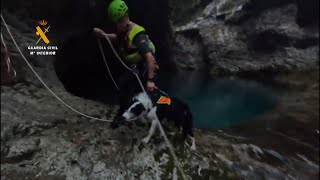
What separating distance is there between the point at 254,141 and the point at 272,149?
693 mm

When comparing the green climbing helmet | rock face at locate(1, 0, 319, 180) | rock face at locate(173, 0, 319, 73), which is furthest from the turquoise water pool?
the green climbing helmet

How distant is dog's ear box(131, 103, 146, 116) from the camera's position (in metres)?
7.57

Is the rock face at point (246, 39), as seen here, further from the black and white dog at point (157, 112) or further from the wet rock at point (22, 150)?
the wet rock at point (22, 150)

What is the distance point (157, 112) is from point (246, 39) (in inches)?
773

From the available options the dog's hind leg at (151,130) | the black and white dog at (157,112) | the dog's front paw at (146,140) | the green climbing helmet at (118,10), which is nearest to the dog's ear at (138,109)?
the black and white dog at (157,112)

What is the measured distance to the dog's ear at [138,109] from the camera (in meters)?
7.57

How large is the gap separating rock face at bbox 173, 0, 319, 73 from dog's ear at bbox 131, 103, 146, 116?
1582 centimetres

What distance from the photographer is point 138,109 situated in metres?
7.62

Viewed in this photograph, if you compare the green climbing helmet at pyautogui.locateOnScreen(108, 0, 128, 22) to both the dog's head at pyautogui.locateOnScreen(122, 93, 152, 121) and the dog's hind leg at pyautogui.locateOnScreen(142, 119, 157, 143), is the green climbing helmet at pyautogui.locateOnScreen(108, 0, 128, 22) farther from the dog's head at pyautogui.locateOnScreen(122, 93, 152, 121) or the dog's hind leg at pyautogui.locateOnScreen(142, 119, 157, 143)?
the dog's hind leg at pyautogui.locateOnScreen(142, 119, 157, 143)

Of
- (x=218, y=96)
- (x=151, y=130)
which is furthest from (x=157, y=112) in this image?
(x=218, y=96)

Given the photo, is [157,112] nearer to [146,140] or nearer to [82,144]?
[146,140]

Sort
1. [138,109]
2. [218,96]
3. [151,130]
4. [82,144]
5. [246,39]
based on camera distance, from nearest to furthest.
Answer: [82,144], [138,109], [151,130], [218,96], [246,39]

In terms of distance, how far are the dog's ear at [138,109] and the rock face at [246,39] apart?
51.9ft

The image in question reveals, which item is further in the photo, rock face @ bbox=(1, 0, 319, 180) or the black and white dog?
the black and white dog
